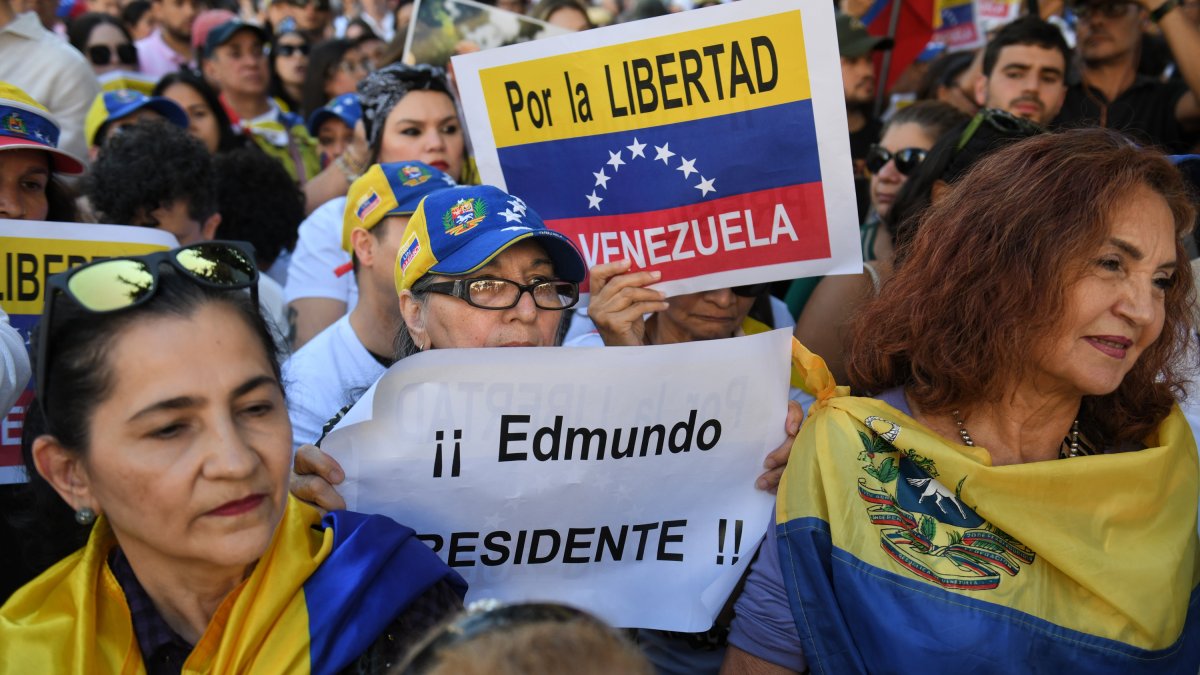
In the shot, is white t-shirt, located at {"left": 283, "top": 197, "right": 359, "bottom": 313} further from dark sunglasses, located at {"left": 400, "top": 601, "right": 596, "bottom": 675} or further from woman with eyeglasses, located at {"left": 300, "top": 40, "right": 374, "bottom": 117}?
dark sunglasses, located at {"left": 400, "top": 601, "right": 596, "bottom": 675}

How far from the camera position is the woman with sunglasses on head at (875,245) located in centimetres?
366

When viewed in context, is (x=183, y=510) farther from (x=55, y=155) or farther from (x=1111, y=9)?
(x=1111, y=9)

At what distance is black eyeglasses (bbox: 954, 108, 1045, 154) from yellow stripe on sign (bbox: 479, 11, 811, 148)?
108 cm

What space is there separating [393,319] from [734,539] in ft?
4.70

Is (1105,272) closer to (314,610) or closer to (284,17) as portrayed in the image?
(314,610)

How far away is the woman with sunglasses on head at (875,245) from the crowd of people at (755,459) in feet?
0.06

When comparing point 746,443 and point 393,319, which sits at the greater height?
point 393,319

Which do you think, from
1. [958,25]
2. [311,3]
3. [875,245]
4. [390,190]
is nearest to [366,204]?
[390,190]

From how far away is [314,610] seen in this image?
2188 millimetres

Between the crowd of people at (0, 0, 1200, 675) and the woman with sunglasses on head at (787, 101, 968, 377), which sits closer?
the crowd of people at (0, 0, 1200, 675)

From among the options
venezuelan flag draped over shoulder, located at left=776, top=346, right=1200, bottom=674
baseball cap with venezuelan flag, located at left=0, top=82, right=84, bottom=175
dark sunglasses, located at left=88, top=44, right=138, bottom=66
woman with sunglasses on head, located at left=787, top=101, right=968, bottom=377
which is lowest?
venezuelan flag draped over shoulder, located at left=776, top=346, right=1200, bottom=674

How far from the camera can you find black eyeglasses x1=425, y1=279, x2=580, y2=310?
2865 mm

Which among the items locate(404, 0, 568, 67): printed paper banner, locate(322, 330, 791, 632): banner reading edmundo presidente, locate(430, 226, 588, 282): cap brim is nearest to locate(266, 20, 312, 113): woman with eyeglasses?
locate(404, 0, 568, 67): printed paper banner

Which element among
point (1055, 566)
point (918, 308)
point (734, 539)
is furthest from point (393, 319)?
point (1055, 566)
